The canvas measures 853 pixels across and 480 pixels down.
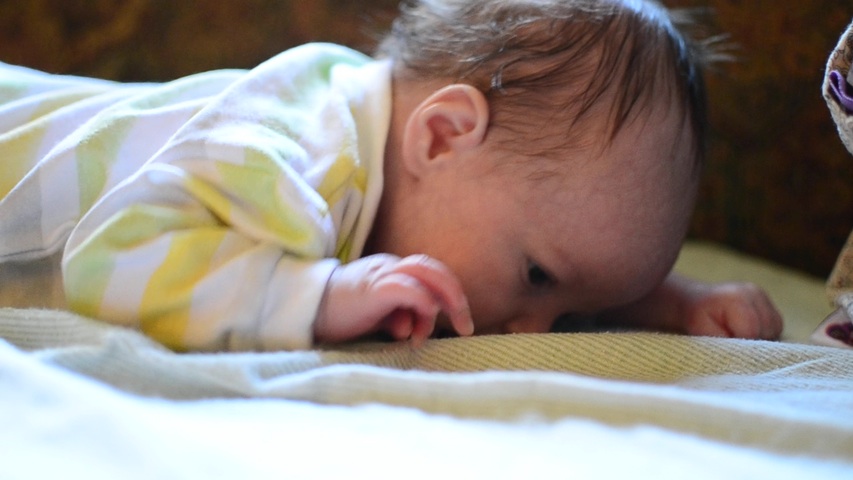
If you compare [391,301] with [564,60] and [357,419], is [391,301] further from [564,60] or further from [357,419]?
[564,60]

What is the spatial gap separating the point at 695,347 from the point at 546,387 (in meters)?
0.20

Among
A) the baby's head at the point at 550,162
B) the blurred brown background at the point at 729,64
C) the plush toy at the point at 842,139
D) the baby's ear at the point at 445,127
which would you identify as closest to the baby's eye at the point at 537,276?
the baby's head at the point at 550,162

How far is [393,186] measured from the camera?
749 mm

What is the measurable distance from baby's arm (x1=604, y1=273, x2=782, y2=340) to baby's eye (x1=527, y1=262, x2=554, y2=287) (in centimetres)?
15

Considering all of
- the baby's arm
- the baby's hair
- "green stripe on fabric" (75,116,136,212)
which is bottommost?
the baby's arm

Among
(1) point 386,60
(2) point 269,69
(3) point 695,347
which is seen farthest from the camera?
(1) point 386,60

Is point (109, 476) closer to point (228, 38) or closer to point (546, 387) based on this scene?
point (546, 387)

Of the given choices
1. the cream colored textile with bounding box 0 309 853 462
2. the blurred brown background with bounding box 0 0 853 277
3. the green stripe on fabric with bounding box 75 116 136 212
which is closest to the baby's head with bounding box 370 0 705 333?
the cream colored textile with bounding box 0 309 853 462

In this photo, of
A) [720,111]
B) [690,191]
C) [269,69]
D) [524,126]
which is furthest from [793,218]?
[269,69]

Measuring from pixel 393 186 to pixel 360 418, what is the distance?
1.07ft

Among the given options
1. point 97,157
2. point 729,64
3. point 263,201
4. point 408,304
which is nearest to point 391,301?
point 408,304

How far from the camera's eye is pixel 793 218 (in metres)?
1.08

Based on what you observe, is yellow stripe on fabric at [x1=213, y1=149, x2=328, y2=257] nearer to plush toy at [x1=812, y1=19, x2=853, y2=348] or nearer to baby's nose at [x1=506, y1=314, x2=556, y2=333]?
baby's nose at [x1=506, y1=314, x2=556, y2=333]

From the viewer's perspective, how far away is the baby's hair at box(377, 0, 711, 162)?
0.72 m
